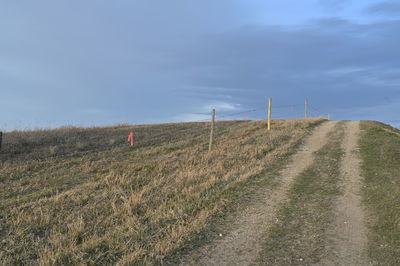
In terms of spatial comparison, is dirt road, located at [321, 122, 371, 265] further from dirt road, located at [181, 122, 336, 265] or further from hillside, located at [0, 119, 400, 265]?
dirt road, located at [181, 122, 336, 265]

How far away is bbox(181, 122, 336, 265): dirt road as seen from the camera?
476cm

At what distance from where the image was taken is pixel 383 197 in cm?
770

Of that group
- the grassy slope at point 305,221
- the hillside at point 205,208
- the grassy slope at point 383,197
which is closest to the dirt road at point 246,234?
the hillside at point 205,208

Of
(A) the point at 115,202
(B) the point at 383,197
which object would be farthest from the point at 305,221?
(A) the point at 115,202

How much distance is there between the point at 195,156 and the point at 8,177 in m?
7.10

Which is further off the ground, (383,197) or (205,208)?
(383,197)

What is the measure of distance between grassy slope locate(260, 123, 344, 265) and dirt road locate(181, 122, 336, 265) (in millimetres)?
191

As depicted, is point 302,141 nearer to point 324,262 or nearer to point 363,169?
point 363,169

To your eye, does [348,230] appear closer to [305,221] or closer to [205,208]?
[305,221]

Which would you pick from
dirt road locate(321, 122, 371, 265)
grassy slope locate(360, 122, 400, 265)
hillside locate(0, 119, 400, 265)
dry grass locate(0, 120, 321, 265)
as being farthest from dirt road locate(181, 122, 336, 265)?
grassy slope locate(360, 122, 400, 265)

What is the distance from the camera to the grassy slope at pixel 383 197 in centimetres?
508

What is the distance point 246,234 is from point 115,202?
144 inches

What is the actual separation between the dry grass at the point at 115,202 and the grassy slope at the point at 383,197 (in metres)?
3.08

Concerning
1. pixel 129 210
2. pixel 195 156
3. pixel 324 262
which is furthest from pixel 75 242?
pixel 195 156
